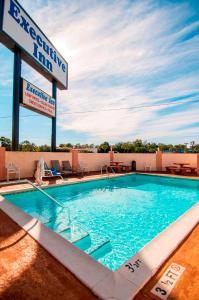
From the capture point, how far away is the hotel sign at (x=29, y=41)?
8.35 metres

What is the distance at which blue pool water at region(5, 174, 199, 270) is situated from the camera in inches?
142

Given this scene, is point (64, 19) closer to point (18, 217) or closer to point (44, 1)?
point (44, 1)

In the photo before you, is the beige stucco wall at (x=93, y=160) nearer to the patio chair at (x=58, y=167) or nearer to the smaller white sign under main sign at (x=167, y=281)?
the patio chair at (x=58, y=167)

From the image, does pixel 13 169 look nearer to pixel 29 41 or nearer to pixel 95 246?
pixel 95 246

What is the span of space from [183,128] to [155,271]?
94.9 feet

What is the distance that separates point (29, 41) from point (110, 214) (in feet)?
31.5

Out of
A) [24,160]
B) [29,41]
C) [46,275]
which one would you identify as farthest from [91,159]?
[46,275]

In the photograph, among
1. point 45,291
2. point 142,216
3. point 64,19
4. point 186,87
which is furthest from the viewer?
point 186,87

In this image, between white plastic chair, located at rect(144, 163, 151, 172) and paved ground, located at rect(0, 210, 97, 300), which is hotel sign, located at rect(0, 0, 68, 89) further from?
paved ground, located at rect(0, 210, 97, 300)

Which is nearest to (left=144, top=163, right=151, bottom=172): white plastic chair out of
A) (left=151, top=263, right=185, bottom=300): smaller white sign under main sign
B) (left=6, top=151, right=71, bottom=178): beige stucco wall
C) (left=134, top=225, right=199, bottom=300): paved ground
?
(left=6, top=151, right=71, bottom=178): beige stucco wall

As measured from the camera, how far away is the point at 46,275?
200 cm

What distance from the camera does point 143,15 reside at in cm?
707

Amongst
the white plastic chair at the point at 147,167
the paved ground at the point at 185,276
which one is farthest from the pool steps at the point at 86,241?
the white plastic chair at the point at 147,167

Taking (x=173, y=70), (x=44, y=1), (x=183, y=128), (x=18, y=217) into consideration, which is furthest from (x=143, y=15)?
(x=183, y=128)
